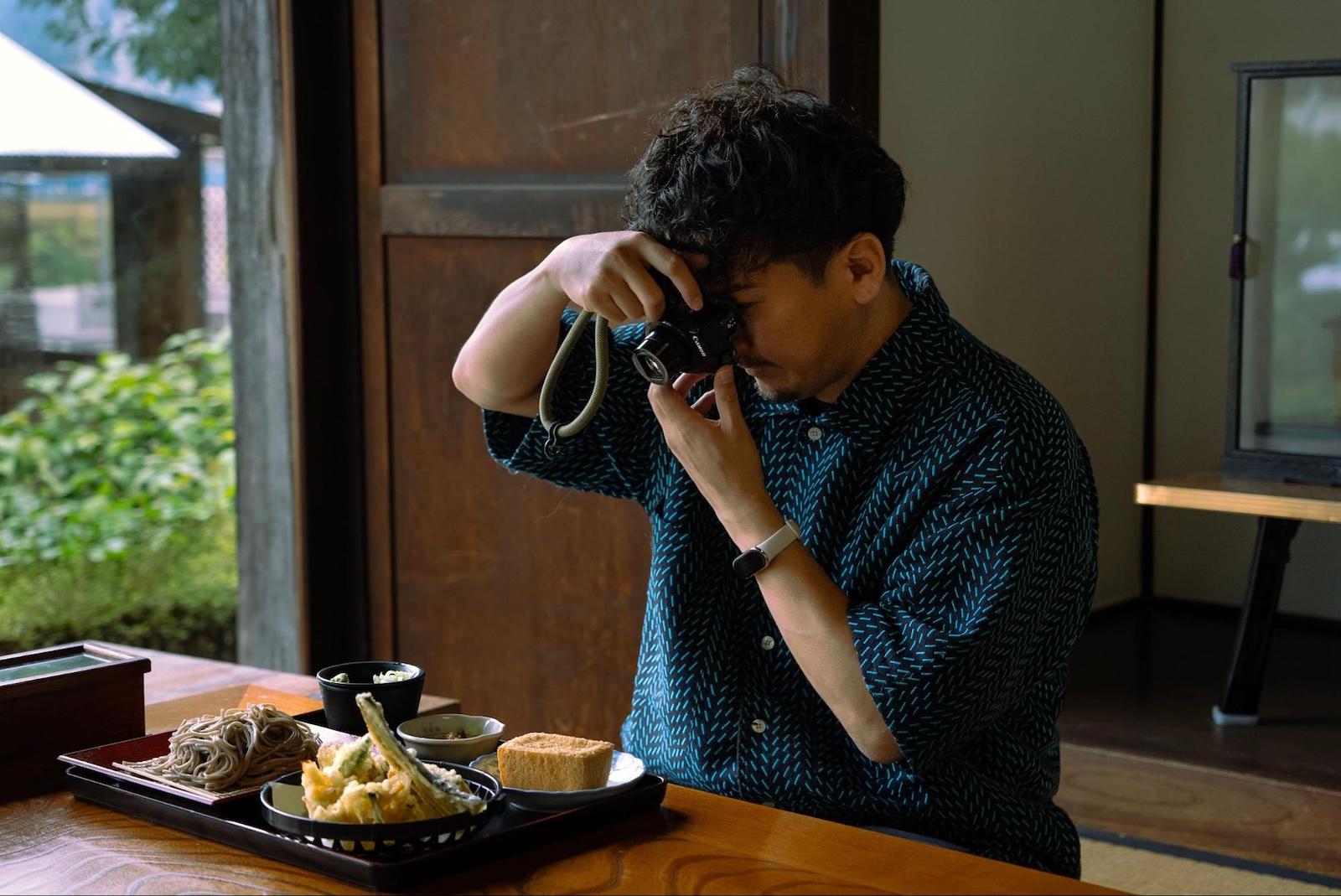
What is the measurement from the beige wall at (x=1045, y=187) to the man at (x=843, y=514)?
1.32 m

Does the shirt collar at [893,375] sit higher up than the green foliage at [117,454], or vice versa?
the shirt collar at [893,375]

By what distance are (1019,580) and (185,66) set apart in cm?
280

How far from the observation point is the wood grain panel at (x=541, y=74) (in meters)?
2.72

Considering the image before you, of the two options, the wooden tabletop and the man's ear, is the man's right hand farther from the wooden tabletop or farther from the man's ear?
the wooden tabletop

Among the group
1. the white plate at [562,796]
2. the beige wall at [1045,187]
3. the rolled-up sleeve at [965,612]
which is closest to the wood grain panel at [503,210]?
the beige wall at [1045,187]

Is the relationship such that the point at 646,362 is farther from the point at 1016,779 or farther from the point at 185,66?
the point at 185,66

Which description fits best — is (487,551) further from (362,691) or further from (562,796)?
(562,796)

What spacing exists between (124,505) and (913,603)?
2.80 metres

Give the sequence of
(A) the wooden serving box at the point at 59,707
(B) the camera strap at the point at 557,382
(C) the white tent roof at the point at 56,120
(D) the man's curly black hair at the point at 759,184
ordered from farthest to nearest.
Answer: (C) the white tent roof at the point at 56,120 → (B) the camera strap at the point at 557,382 → (D) the man's curly black hair at the point at 759,184 → (A) the wooden serving box at the point at 59,707

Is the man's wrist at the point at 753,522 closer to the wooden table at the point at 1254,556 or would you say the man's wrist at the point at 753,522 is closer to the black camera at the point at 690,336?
the black camera at the point at 690,336

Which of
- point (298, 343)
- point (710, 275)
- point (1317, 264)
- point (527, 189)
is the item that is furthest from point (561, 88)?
point (1317, 264)

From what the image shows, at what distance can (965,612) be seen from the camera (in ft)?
4.98

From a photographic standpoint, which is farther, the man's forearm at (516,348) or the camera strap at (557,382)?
the man's forearm at (516,348)

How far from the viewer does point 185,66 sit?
12.0ft
